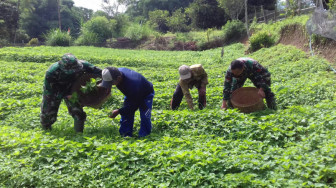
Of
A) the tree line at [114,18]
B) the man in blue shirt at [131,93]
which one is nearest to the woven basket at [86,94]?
the man in blue shirt at [131,93]

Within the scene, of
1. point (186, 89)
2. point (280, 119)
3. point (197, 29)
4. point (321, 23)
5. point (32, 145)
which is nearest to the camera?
point (32, 145)

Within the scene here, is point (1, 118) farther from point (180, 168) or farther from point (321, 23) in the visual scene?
point (321, 23)

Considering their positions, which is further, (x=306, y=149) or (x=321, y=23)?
(x=321, y=23)

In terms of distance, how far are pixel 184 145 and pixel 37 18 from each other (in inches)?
2235

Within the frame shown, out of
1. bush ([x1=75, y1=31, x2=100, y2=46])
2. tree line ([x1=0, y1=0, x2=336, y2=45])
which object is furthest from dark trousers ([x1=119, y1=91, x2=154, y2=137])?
bush ([x1=75, y1=31, x2=100, y2=46])

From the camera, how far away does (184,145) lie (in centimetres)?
419

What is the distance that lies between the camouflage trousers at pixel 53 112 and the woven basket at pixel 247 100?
3.16 metres

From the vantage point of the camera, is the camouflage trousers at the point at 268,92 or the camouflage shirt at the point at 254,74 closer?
the camouflage shirt at the point at 254,74

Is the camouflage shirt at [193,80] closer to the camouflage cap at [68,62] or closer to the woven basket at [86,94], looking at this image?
the woven basket at [86,94]

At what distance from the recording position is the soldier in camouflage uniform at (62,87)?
511cm

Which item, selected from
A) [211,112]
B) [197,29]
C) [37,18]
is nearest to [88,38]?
[197,29]

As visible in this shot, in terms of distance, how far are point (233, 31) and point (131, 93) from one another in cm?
2545

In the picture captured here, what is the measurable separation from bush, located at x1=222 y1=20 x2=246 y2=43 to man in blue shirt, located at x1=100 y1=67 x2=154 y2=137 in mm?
24791

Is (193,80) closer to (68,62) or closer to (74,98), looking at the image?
(74,98)
